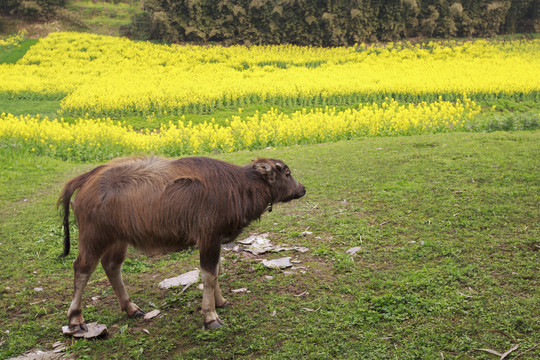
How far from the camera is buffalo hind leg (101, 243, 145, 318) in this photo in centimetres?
421

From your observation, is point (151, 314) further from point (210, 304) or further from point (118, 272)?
point (210, 304)

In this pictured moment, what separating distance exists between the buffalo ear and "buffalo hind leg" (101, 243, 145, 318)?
1.33 m

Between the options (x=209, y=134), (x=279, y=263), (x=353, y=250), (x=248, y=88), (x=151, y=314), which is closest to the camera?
(x=151, y=314)

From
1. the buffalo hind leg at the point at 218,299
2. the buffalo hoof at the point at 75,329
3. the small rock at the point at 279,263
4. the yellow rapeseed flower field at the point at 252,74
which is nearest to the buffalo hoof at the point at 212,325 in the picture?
the buffalo hind leg at the point at 218,299

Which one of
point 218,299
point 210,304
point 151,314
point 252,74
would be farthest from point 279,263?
point 252,74

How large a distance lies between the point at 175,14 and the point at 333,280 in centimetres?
2718

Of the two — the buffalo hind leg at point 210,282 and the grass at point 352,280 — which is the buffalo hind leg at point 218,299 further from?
the buffalo hind leg at point 210,282

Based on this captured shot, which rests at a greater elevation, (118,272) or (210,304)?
(118,272)

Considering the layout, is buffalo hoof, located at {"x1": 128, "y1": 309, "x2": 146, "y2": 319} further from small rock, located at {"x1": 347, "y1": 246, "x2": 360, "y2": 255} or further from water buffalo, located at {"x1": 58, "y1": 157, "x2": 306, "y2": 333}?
small rock, located at {"x1": 347, "y1": 246, "x2": 360, "y2": 255}

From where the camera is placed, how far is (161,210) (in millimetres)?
3848

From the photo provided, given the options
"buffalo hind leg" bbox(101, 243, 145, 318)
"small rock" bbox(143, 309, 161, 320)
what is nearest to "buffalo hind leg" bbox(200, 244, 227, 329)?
"small rock" bbox(143, 309, 161, 320)

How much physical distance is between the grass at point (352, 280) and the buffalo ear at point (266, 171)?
1.10m

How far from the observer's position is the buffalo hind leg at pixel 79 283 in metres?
3.95

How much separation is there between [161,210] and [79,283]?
95 cm
